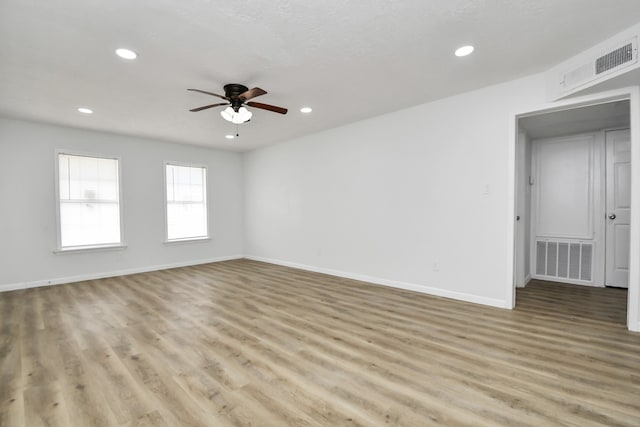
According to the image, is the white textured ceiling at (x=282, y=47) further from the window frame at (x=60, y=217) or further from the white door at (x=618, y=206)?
the white door at (x=618, y=206)

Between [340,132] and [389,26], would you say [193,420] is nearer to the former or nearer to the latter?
[389,26]

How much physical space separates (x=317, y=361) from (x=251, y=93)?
2670 mm

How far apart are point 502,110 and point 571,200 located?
2542 millimetres

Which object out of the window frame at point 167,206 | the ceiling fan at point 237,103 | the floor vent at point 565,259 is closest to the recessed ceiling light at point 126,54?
the ceiling fan at point 237,103

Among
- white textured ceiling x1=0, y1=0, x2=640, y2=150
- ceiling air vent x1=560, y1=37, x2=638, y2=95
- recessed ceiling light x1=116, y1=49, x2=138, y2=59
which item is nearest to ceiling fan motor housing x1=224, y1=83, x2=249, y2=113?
white textured ceiling x1=0, y1=0, x2=640, y2=150

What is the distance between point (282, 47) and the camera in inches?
105

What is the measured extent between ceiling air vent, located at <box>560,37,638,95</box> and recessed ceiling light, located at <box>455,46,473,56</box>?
1107 mm

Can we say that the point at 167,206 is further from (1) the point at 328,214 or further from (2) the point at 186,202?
(1) the point at 328,214

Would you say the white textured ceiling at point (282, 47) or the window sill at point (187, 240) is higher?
the white textured ceiling at point (282, 47)

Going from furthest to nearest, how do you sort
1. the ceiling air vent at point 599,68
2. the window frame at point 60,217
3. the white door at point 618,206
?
1. the window frame at point 60,217
2. the white door at point 618,206
3. the ceiling air vent at point 599,68

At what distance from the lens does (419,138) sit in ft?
14.1

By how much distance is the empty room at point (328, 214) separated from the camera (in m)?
2.05

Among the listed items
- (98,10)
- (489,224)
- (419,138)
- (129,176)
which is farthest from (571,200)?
(129,176)

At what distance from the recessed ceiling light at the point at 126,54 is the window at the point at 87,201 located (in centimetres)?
353
